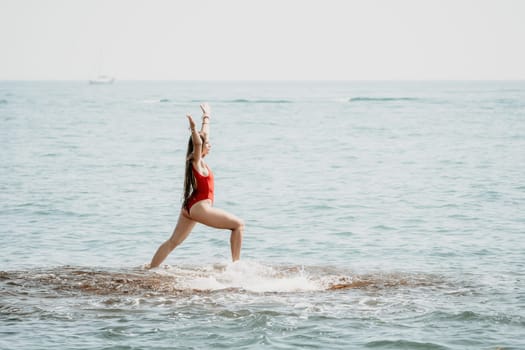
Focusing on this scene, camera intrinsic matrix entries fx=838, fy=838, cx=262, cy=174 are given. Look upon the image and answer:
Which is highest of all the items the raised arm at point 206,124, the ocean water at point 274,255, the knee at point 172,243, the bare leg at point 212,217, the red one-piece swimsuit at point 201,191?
the raised arm at point 206,124

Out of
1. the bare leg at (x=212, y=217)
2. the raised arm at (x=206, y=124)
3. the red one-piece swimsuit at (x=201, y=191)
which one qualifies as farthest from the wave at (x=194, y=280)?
the raised arm at (x=206, y=124)

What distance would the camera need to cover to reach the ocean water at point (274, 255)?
30.8 ft

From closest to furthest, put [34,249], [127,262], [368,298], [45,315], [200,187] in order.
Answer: [45,315]
[368,298]
[200,187]
[127,262]
[34,249]

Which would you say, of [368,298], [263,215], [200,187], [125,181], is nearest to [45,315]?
[200,187]

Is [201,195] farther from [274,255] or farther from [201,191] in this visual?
[274,255]

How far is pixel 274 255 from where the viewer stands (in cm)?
1484

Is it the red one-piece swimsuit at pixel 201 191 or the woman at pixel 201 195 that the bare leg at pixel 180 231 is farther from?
the red one-piece swimsuit at pixel 201 191

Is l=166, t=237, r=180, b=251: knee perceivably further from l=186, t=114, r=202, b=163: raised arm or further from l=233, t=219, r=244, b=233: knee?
l=186, t=114, r=202, b=163: raised arm

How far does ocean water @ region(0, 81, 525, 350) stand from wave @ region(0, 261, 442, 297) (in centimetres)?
3

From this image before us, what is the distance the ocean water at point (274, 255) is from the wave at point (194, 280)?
0.11 feet

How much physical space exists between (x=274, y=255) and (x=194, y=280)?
10.8ft

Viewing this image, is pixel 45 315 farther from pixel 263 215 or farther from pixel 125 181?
pixel 125 181

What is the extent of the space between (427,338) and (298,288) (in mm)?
2597

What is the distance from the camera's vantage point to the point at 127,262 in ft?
46.2
